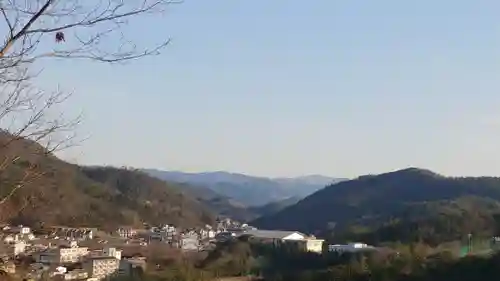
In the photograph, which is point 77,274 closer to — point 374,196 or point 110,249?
point 110,249

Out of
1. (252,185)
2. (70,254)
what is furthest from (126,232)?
(252,185)

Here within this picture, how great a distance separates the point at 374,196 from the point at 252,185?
8882 cm

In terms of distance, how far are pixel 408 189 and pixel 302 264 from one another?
30.3 metres

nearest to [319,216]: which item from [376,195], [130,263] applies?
[376,195]

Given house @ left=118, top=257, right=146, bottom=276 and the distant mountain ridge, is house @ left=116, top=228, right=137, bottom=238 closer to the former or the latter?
house @ left=118, top=257, right=146, bottom=276

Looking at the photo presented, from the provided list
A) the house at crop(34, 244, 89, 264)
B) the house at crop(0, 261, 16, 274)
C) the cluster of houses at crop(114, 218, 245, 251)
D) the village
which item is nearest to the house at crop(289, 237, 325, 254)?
the village

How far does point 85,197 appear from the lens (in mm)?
27547

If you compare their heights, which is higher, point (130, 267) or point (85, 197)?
point (85, 197)

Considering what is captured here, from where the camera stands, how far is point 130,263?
Answer: 21844 mm

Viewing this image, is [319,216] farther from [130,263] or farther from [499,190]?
[130,263]

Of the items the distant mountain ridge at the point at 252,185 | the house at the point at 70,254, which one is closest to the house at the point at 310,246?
the house at the point at 70,254

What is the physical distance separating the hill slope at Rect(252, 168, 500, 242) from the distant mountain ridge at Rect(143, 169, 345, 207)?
45.7m

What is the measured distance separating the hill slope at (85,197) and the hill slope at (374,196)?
7257 millimetres

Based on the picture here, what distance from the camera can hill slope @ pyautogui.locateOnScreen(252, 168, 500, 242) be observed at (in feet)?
145
